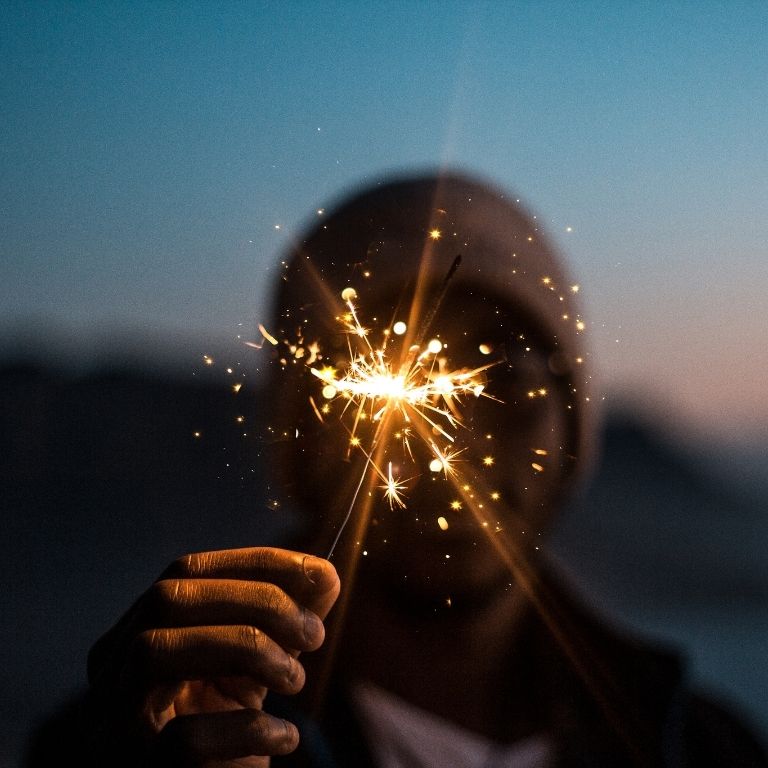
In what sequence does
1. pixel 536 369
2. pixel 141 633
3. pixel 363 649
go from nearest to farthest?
pixel 141 633
pixel 536 369
pixel 363 649

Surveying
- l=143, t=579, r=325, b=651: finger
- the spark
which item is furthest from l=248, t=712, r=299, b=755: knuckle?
the spark

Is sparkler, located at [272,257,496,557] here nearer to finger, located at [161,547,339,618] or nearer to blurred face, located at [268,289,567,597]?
blurred face, located at [268,289,567,597]

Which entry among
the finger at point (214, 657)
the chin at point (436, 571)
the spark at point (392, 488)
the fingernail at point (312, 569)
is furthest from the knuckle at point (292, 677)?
the chin at point (436, 571)

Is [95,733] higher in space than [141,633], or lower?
lower

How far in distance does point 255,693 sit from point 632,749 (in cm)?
132

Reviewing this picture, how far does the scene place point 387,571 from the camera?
228 cm

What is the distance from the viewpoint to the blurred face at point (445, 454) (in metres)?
1.55

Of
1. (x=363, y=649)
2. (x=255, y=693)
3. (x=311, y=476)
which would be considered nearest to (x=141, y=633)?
(x=255, y=693)

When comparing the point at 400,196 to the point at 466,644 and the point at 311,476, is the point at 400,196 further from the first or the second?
the point at 466,644

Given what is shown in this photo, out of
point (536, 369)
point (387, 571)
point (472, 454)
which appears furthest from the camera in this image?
point (387, 571)

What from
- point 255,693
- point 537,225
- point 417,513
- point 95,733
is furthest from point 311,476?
point 537,225

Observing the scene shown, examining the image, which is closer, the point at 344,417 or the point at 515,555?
the point at 344,417

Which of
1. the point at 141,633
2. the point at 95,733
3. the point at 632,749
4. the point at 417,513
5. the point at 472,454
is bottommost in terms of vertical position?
the point at 632,749

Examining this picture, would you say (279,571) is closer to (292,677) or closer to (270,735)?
(292,677)
